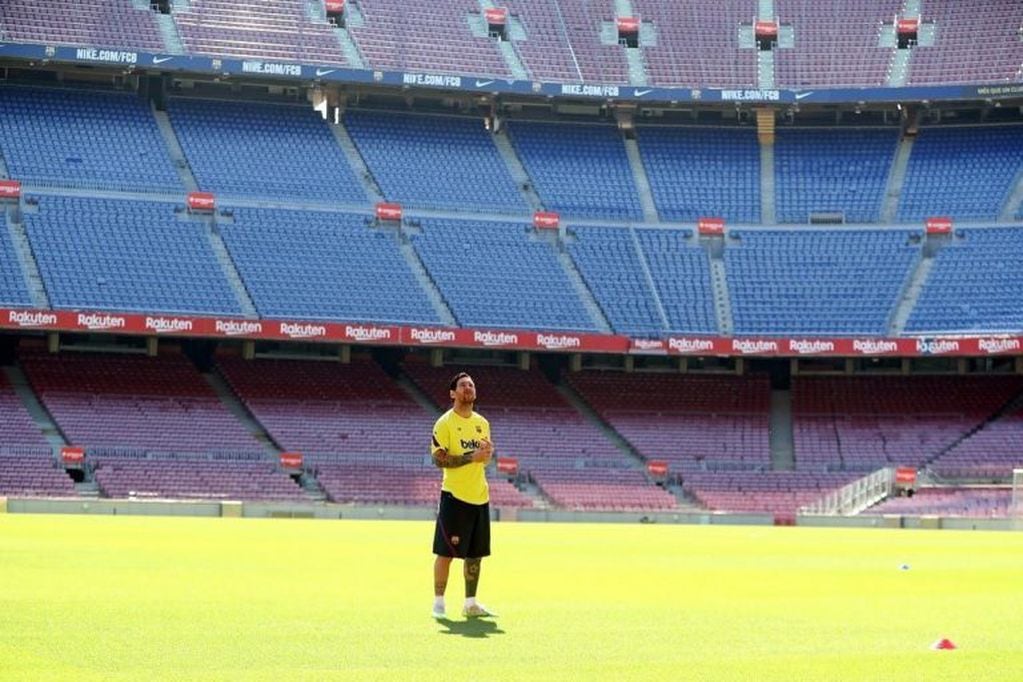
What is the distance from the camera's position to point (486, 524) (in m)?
16.2

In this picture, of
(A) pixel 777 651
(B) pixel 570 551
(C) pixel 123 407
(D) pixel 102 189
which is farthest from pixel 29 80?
(A) pixel 777 651

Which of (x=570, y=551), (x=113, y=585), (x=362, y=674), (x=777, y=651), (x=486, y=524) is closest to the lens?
(x=362, y=674)

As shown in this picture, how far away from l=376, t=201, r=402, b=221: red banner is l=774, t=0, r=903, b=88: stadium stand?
64.9 feet

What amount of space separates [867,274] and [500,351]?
16210 millimetres

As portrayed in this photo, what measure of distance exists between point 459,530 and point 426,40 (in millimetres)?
65618

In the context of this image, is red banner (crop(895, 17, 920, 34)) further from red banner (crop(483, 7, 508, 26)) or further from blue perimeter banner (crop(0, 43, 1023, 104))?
red banner (crop(483, 7, 508, 26))

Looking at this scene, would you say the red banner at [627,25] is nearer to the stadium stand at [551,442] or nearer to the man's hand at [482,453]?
the stadium stand at [551,442]

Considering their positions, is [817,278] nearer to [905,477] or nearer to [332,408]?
[905,477]

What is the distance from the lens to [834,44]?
81875 mm

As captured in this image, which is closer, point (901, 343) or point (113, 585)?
point (113, 585)

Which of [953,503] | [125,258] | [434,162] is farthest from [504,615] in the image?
[434,162]

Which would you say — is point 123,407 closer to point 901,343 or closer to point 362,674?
point 901,343

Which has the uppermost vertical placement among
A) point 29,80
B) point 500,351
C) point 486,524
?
point 29,80

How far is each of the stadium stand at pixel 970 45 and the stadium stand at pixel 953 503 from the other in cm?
2240
